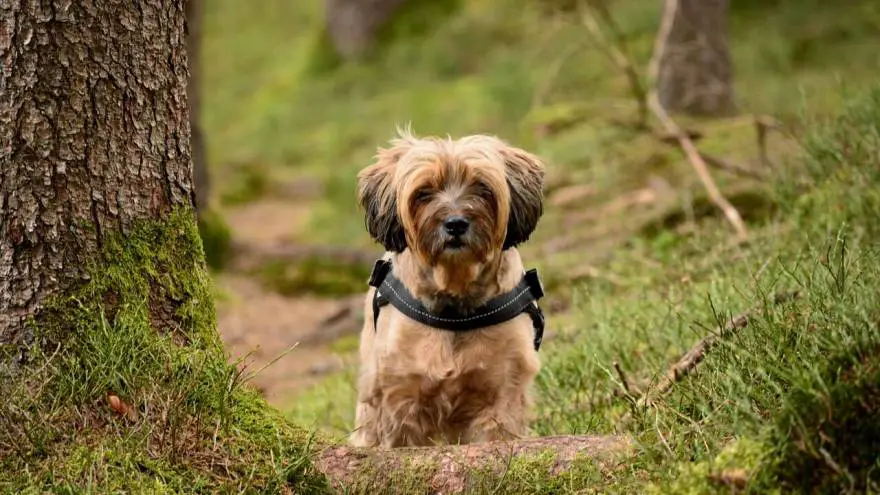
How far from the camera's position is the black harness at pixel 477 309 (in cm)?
502

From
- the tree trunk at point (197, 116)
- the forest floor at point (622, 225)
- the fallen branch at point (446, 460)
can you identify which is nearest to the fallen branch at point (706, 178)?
the forest floor at point (622, 225)

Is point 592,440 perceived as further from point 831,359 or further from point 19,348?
point 19,348

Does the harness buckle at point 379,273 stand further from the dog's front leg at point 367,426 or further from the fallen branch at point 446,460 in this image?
the fallen branch at point 446,460

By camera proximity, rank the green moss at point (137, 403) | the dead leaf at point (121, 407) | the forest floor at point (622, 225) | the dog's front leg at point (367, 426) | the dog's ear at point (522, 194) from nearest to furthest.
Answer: the forest floor at point (622, 225), the green moss at point (137, 403), the dead leaf at point (121, 407), the dog's ear at point (522, 194), the dog's front leg at point (367, 426)

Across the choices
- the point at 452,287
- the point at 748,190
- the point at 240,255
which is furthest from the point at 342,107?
the point at 452,287

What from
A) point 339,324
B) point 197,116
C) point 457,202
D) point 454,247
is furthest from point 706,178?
point 197,116

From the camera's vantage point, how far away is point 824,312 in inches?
144

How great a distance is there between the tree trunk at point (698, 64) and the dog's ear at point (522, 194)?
21.8ft

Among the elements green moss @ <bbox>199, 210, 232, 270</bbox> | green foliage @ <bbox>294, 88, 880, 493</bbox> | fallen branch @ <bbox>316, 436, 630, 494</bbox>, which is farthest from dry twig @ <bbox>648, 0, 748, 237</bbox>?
green moss @ <bbox>199, 210, 232, 270</bbox>

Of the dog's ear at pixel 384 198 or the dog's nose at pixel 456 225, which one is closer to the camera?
the dog's nose at pixel 456 225

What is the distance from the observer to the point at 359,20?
2091 cm

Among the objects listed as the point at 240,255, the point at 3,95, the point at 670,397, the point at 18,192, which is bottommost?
the point at 240,255

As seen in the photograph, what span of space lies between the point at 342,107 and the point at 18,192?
15823 millimetres

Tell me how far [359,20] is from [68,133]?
17501mm
